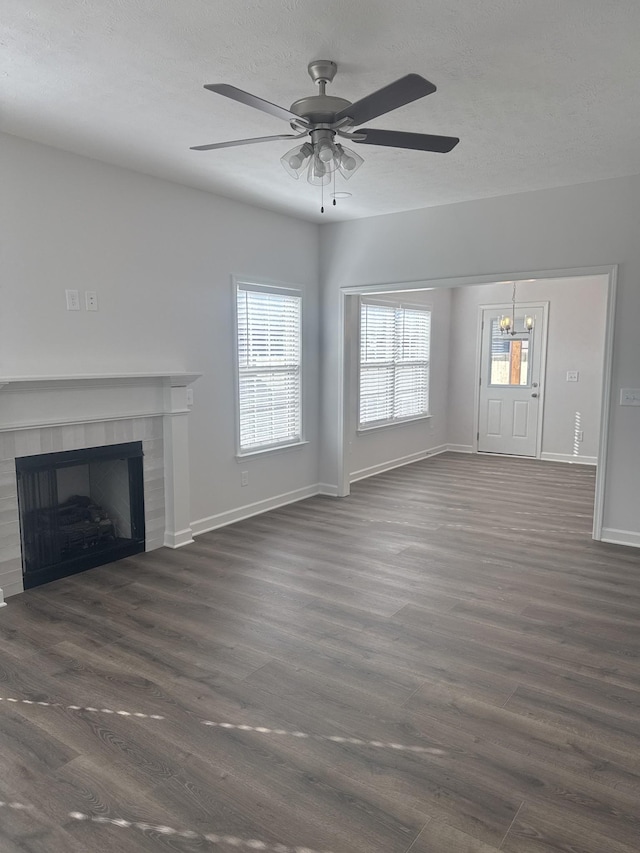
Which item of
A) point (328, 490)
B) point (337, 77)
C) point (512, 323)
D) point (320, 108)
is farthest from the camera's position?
point (512, 323)

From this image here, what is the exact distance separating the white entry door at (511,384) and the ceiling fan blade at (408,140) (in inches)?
243

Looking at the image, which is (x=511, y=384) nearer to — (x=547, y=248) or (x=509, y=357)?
(x=509, y=357)

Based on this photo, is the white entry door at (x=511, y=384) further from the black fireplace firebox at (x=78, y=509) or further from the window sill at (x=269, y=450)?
the black fireplace firebox at (x=78, y=509)

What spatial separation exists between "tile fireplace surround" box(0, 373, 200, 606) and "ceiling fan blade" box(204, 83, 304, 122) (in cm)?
208

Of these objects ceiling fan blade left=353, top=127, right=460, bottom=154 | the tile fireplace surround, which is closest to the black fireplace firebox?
the tile fireplace surround

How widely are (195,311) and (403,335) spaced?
371cm

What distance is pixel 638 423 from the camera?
14.6 ft

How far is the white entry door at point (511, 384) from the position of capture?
8.25 m

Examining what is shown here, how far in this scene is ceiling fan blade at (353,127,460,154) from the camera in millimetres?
2430

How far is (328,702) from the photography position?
253 centimetres

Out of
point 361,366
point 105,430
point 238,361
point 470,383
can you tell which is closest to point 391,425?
point 361,366

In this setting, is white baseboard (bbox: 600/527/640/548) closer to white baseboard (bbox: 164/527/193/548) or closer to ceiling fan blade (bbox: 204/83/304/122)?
white baseboard (bbox: 164/527/193/548)

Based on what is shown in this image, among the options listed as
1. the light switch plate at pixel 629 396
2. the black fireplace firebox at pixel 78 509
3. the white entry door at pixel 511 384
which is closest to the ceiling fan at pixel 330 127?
the black fireplace firebox at pixel 78 509

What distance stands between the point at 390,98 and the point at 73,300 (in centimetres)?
256
